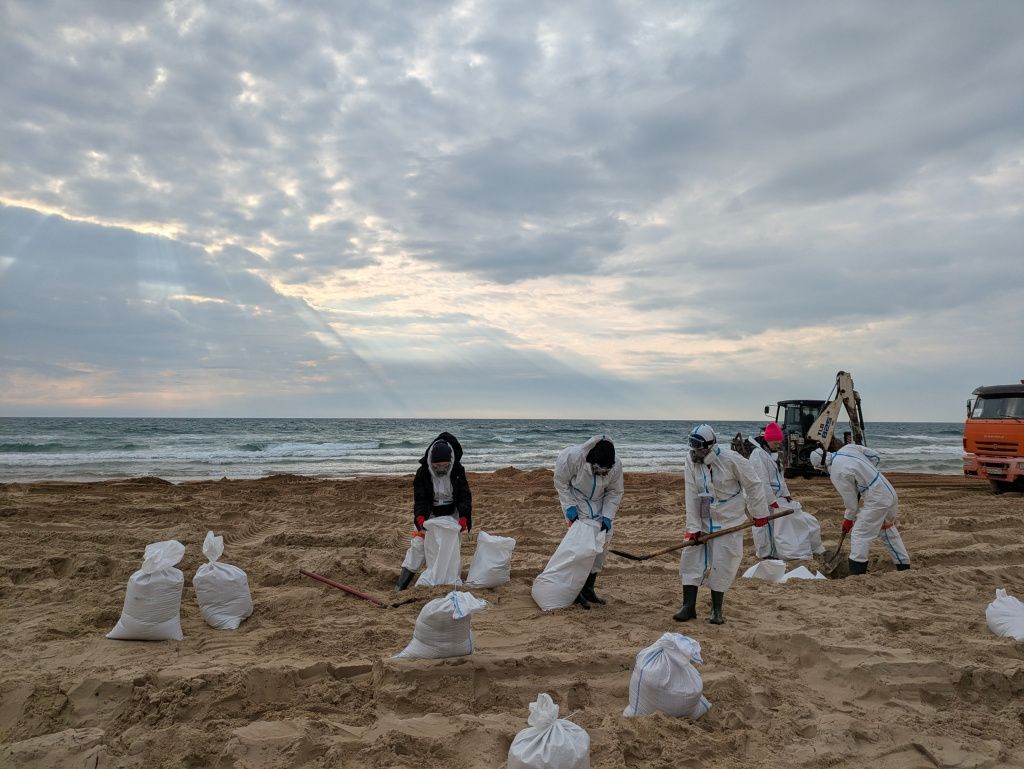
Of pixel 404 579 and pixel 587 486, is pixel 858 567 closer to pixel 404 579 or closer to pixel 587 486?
pixel 587 486

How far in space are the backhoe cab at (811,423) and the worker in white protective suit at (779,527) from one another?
818cm

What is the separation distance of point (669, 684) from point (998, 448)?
13.1 metres

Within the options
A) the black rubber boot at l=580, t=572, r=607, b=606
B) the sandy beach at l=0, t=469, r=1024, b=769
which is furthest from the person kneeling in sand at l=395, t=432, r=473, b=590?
the black rubber boot at l=580, t=572, r=607, b=606

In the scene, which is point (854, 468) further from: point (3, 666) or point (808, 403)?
point (808, 403)

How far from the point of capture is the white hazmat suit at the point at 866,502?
237 inches

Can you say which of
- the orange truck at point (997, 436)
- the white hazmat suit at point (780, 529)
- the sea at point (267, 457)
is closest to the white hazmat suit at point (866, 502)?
the white hazmat suit at point (780, 529)

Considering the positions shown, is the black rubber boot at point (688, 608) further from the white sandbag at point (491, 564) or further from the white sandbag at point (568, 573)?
the white sandbag at point (491, 564)

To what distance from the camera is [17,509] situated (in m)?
9.36

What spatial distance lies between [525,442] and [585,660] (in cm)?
2908

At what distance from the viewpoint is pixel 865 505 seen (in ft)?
20.1

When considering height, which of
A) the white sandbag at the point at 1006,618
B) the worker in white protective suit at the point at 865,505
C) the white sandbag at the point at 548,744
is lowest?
the white sandbag at the point at 1006,618

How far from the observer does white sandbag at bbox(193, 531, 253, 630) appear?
14.4 ft

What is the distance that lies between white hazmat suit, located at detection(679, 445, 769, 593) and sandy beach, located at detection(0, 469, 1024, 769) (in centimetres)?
39

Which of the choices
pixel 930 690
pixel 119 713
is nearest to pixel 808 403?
pixel 930 690
